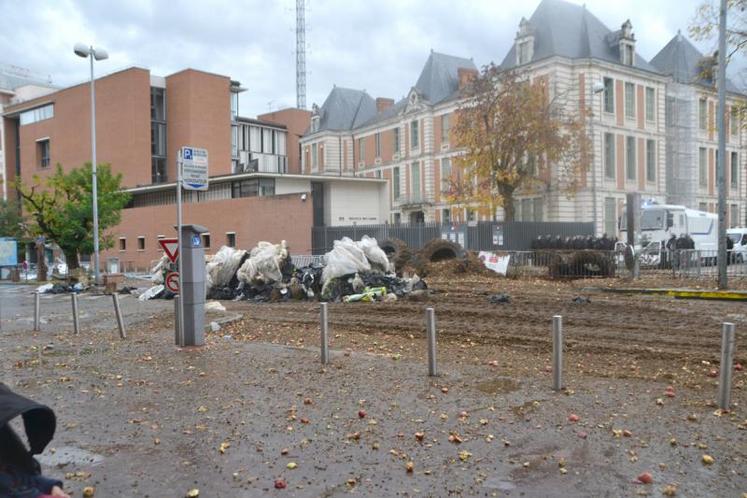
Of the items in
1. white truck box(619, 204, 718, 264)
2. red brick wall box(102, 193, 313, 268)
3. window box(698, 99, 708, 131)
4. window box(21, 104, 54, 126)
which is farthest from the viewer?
window box(21, 104, 54, 126)

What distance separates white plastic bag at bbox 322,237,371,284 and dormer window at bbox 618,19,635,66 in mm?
41102

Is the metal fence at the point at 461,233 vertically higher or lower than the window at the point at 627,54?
lower

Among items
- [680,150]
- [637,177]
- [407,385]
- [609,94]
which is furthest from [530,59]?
[407,385]

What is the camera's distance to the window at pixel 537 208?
48.8 meters

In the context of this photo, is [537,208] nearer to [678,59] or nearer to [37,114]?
[678,59]

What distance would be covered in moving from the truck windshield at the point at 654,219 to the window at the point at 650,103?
23280 millimetres

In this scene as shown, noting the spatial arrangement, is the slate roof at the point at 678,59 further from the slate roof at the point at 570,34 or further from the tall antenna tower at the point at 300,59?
the tall antenna tower at the point at 300,59

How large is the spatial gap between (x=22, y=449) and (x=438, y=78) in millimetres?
63012

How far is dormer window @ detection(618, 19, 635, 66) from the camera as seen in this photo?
2009 inches

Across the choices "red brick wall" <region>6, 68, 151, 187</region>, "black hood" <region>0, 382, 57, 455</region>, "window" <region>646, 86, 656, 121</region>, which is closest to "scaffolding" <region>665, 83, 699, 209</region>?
"window" <region>646, 86, 656, 121</region>

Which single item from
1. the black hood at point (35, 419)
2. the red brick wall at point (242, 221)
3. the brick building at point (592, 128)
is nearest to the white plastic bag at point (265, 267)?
the black hood at point (35, 419)

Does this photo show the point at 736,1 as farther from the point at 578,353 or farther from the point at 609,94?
the point at 609,94

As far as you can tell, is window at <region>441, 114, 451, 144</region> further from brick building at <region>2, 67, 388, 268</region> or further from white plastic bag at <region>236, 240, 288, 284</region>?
white plastic bag at <region>236, 240, 288, 284</region>

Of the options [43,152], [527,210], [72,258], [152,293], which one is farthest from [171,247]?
[43,152]
